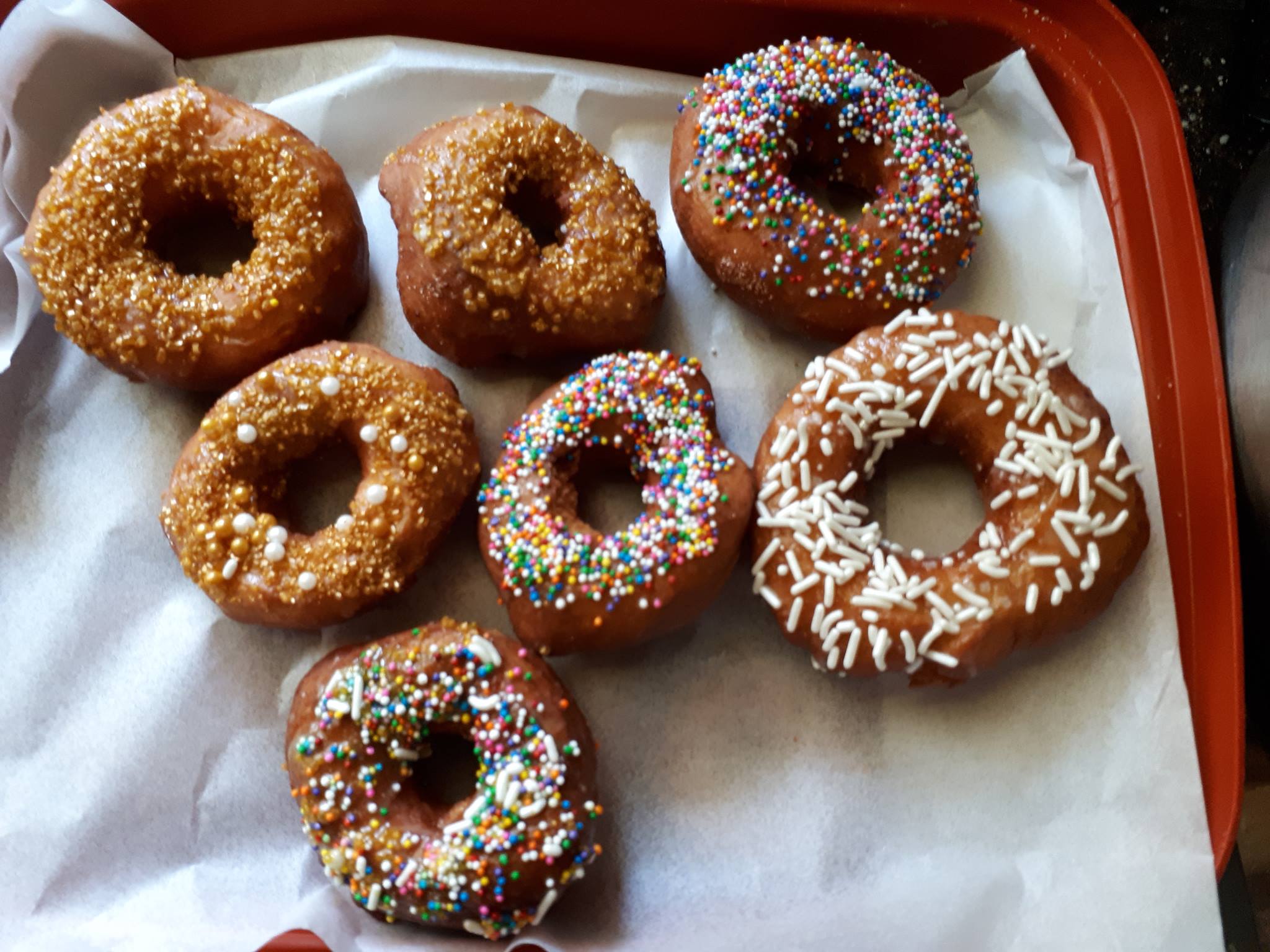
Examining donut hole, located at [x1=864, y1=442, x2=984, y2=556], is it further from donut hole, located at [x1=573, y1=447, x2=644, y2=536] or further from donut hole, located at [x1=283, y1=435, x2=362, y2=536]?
donut hole, located at [x1=283, y1=435, x2=362, y2=536]

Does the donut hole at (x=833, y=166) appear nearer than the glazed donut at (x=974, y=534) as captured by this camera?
No

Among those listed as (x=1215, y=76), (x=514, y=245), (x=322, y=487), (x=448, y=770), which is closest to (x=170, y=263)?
(x=322, y=487)

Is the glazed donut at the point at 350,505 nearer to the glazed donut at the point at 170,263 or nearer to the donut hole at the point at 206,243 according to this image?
the glazed donut at the point at 170,263

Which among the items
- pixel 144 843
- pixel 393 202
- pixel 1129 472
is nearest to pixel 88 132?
pixel 393 202

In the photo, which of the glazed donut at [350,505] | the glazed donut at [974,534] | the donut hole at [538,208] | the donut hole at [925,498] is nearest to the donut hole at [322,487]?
the glazed donut at [350,505]

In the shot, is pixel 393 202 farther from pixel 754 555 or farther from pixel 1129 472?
pixel 1129 472

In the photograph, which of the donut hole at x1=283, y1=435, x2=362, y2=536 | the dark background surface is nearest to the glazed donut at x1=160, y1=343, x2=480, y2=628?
the donut hole at x1=283, y1=435, x2=362, y2=536
